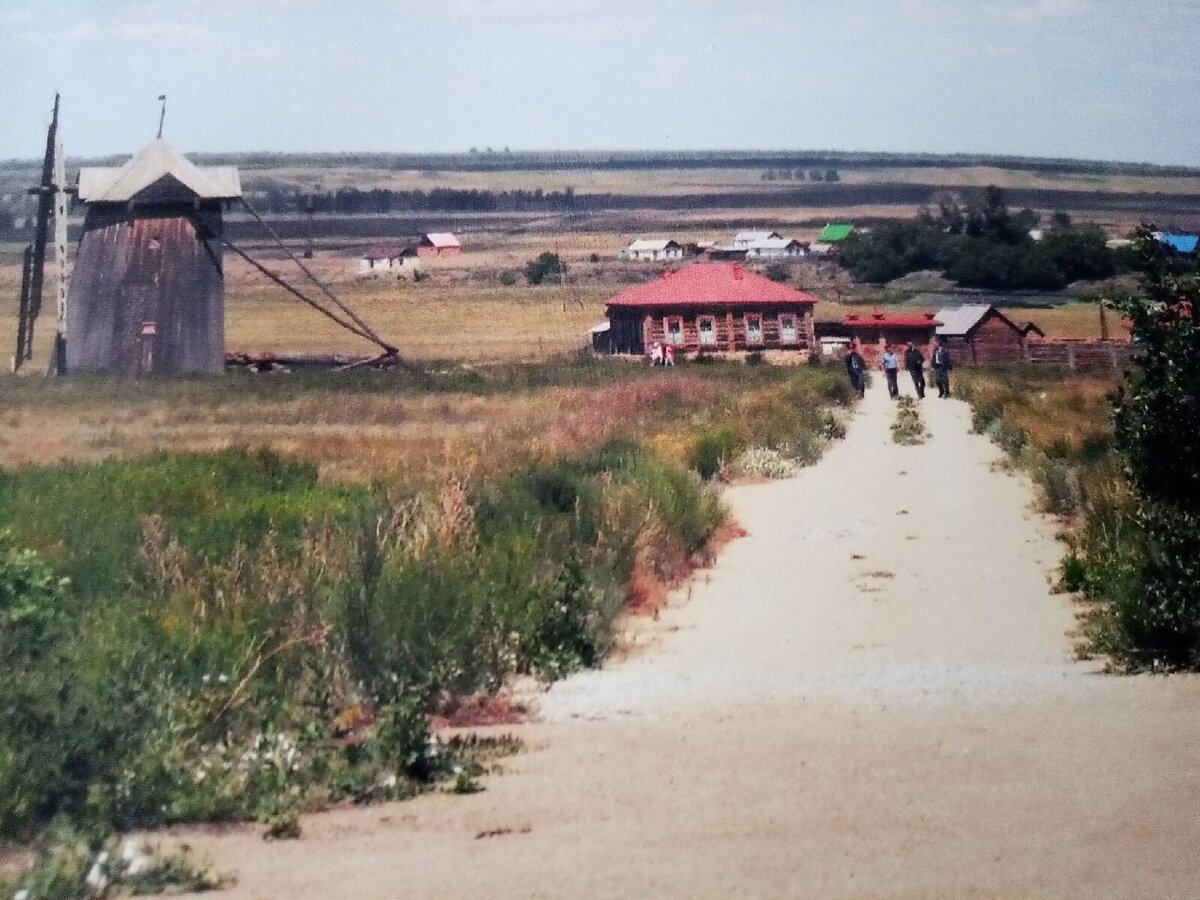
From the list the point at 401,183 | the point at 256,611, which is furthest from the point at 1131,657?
the point at 401,183

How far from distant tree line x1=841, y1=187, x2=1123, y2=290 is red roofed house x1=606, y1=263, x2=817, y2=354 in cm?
856

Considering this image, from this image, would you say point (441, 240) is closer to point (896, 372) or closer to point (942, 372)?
point (896, 372)

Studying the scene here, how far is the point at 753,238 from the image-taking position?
267 feet

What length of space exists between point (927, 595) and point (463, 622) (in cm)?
535

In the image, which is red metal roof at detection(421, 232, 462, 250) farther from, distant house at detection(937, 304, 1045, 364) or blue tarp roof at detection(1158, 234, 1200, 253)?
blue tarp roof at detection(1158, 234, 1200, 253)

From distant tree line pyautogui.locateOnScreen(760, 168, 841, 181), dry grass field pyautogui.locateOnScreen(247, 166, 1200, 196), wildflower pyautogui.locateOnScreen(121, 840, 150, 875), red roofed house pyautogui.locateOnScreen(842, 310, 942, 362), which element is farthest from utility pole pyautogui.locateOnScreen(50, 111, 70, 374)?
distant tree line pyautogui.locateOnScreen(760, 168, 841, 181)

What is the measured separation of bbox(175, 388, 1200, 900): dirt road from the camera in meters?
6.82

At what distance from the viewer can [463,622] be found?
35.7ft

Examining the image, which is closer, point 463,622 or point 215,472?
point 463,622

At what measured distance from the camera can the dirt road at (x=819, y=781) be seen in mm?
6824

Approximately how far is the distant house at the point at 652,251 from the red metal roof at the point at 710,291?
432 inches

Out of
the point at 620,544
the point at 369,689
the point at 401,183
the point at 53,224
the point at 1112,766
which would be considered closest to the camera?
the point at 1112,766

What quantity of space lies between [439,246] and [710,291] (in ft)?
54.1

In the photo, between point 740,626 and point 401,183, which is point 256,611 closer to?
point 740,626
